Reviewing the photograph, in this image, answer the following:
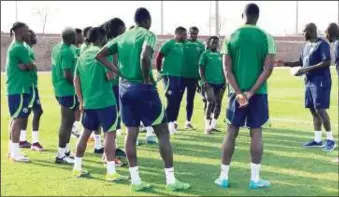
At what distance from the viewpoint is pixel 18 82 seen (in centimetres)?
908

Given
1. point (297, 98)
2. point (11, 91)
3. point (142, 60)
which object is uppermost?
point (142, 60)

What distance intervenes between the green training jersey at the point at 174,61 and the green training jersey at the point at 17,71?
3.18 meters

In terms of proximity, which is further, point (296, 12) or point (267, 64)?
point (296, 12)

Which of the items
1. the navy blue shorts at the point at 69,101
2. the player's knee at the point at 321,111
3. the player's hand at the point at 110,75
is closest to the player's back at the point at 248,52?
the player's hand at the point at 110,75

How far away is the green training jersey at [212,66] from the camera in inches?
454

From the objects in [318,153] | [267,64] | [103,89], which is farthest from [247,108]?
[318,153]

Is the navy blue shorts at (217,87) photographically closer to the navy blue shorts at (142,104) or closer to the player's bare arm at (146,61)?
the navy blue shorts at (142,104)

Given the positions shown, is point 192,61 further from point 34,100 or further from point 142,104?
point 142,104

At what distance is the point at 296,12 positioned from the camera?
8275cm

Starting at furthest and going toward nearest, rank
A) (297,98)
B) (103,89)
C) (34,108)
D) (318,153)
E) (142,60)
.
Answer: (297,98), (34,108), (318,153), (103,89), (142,60)

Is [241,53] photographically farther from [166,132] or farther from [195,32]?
[195,32]

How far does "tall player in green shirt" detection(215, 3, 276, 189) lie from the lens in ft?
22.2

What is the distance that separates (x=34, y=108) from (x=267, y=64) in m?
5.02

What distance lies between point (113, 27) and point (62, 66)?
113 centimetres
